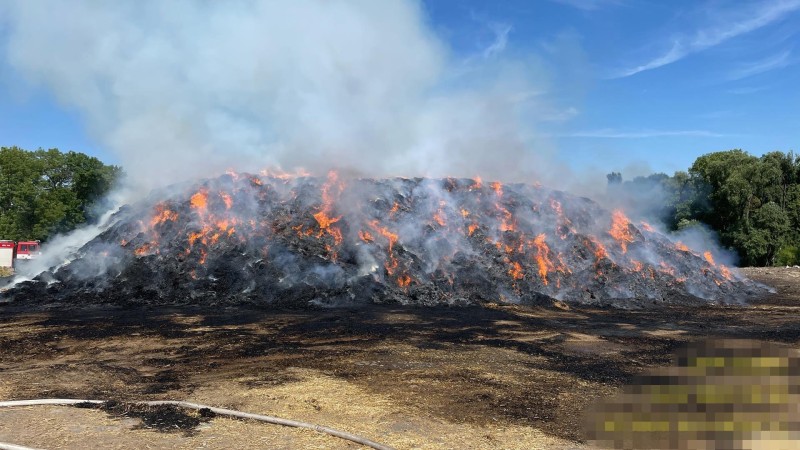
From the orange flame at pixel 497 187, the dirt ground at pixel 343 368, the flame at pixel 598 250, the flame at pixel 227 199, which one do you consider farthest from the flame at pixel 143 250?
the flame at pixel 598 250

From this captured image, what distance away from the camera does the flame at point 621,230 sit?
84.1 feet

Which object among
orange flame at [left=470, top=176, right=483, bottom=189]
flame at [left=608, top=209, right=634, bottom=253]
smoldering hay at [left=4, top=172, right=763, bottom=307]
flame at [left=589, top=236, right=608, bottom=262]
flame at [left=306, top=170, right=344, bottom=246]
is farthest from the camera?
orange flame at [left=470, top=176, right=483, bottom=189]

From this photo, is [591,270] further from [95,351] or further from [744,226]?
[744,226]

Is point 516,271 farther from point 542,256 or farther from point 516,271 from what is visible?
point 542,256

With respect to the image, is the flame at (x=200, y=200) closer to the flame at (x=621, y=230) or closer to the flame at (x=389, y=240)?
the flame at (x=389, y=240)

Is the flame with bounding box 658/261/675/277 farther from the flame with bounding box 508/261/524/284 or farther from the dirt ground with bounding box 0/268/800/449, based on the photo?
the flame with bounding box 508/261/524/284

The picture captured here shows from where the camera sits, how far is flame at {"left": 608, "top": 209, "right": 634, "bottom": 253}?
25620 mm

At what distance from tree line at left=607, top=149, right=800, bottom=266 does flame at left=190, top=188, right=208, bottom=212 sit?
104ft

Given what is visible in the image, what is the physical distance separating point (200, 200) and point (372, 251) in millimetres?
8825

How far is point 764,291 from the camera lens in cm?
2491

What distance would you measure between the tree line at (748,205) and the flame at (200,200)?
31.8m

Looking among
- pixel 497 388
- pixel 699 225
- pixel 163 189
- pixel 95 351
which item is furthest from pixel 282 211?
pixel 699 225

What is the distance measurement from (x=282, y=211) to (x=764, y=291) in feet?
75.4

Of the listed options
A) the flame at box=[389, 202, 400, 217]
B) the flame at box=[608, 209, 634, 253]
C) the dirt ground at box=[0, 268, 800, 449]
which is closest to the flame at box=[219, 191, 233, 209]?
the dirt ground at box=[0, 268, 800, 449]
